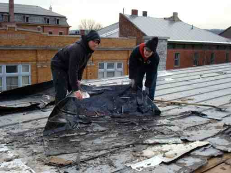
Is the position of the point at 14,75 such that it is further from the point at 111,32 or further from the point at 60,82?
the point at 60,82

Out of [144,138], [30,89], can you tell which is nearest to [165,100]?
[144,138]

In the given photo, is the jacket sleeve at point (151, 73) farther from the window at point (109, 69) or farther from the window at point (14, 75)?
the window at point (109, 69)

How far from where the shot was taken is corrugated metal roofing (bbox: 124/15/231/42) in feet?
82.6

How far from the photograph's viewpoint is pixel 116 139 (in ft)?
11.5

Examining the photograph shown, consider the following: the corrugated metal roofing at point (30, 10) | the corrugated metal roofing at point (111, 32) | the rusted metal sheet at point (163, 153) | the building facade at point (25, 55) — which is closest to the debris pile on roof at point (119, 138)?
the rusted metal sheet at point (163, 153)

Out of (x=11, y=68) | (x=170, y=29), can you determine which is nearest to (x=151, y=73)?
(x=11, y=68)

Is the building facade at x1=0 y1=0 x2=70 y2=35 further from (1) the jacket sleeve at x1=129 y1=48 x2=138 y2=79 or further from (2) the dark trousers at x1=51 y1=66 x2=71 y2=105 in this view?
(2) the dark trousers at x1=51 y1=66 x2=71 y2=105

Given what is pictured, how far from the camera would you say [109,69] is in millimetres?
21438

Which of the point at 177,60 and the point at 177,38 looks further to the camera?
the point at 177,60

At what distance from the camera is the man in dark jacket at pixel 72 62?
376 centimetres

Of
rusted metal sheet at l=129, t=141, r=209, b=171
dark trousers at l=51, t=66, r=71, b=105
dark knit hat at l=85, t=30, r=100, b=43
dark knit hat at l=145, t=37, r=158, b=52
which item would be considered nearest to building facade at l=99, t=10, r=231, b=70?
dark knit hat at l=145, t=37, r=158, b=52

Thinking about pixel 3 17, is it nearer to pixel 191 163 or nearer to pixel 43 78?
pixel 43 78

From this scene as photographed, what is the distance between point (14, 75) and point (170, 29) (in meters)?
15.7

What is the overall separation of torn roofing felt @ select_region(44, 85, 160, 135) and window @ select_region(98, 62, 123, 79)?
16.0 m
